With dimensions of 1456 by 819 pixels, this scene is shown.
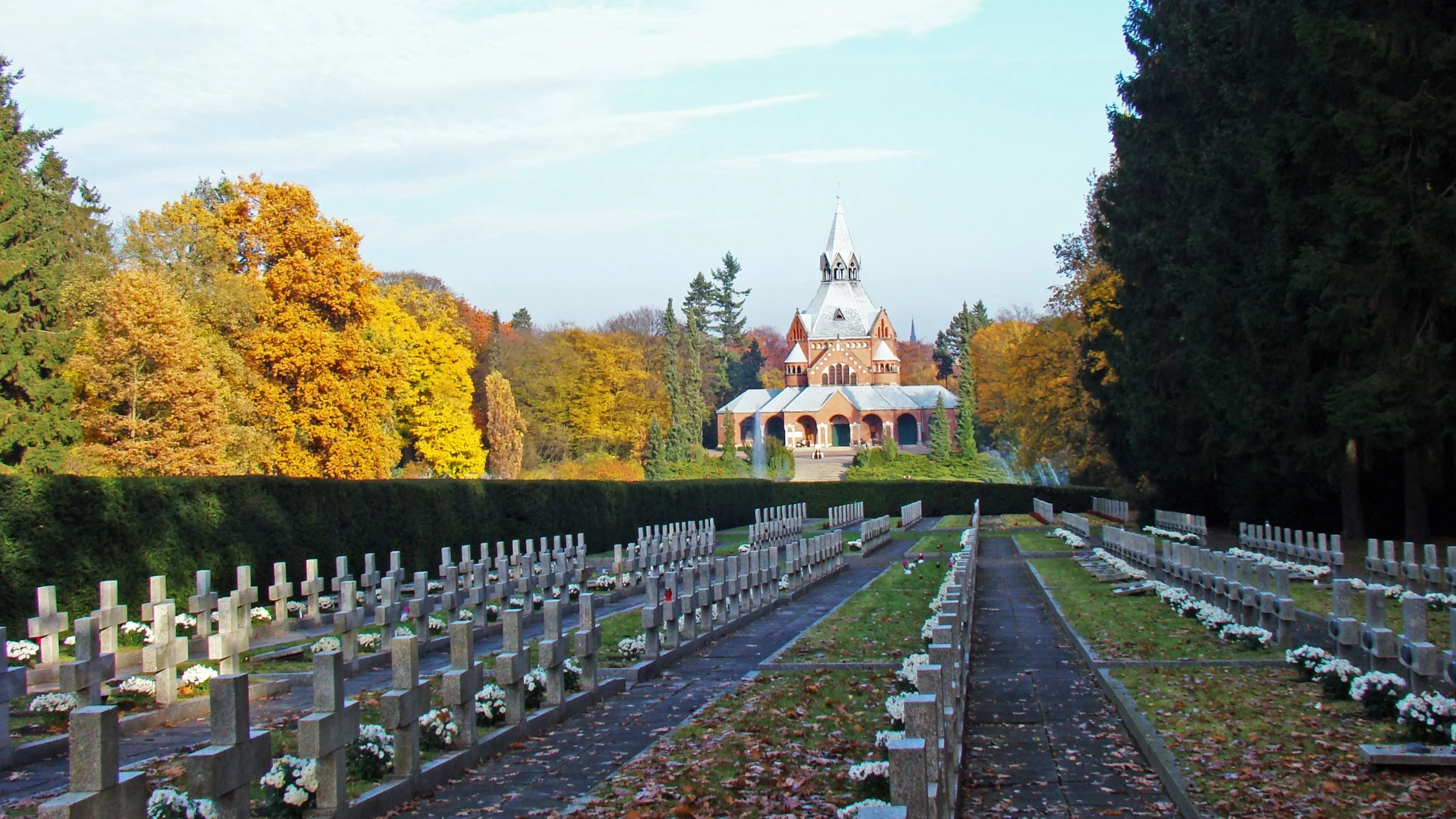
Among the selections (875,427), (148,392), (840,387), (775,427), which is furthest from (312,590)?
(840,387)

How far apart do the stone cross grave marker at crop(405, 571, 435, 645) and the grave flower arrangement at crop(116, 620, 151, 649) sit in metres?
2.99

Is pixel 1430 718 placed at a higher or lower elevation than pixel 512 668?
lower

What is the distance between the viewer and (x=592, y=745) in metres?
9.30

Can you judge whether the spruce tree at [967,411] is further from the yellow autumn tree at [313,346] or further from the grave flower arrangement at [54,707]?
the grave flower arrangement at [54,707]

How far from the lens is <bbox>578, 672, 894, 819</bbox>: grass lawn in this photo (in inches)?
294

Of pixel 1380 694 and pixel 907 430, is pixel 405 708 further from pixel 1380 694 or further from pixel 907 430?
pixel 907 430

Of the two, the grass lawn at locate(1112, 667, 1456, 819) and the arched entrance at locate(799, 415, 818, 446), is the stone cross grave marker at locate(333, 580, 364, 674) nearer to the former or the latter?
the grass lawn at locate(1112, 667, 1456, 819)

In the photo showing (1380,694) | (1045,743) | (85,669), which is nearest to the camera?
(1380,694)

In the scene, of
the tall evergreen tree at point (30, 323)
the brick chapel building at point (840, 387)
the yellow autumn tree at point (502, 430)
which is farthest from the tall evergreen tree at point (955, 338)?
the tall evergreen tree at point (30, 323)

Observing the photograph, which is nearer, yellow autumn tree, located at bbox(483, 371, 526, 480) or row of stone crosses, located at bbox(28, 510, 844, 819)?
row of stone crosses, located at bbox(28, 510, 844, 819)

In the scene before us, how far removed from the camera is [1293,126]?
23.8 meters

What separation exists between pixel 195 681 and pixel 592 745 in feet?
12.6

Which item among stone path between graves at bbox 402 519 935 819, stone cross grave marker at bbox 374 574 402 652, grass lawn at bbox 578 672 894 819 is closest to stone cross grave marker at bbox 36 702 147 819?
stone path between graves at bbox 402 519 935 819

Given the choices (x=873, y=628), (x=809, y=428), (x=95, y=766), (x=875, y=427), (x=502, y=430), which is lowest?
(x=873, y=628)
